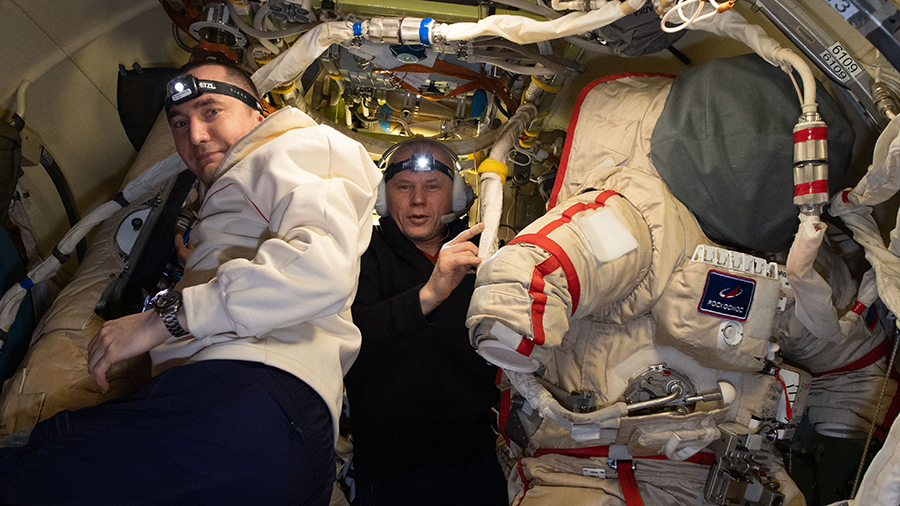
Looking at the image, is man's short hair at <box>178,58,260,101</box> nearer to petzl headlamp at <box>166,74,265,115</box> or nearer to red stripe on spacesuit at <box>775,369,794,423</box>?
petzl headlamp at <box>166,74,265,115</box>

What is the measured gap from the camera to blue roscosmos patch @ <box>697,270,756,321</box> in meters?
1.58

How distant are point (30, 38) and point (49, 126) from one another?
0.36 m

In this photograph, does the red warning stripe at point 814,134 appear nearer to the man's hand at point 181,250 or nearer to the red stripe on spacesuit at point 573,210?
the red stripe on spacesuit at point 573,210

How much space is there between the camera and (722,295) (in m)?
1.58

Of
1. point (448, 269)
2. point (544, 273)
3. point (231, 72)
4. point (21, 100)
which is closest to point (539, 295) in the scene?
point (544, 273)

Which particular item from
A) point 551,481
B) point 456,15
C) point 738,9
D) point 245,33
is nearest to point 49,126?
point 245,33

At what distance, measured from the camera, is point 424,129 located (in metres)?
3.47

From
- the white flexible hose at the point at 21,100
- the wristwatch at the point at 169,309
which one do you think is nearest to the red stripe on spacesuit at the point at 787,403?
the wristwatch at the point at 169,309

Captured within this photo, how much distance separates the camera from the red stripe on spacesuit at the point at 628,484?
5.85ft

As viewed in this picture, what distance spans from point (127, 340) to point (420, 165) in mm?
1449

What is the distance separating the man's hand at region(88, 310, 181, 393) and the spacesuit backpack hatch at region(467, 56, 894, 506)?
79cm

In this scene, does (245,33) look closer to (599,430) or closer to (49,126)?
(49,126)

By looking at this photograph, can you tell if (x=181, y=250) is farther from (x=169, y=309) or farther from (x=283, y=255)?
(x=283, y=255)

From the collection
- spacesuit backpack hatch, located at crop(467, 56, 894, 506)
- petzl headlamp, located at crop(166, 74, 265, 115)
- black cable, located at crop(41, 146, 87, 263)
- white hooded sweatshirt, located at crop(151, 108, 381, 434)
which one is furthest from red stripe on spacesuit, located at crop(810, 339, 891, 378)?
black cable, located at crop(41, 146, 87, 263)
